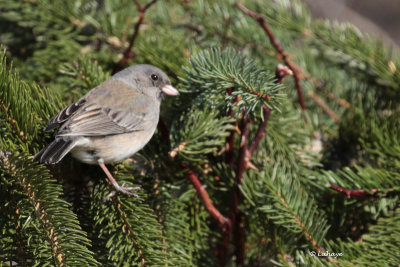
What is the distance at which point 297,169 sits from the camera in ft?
4.62

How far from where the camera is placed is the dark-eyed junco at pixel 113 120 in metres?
1.30

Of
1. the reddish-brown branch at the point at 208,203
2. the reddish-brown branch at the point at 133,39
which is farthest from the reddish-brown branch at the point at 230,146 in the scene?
the reddish-brown branch at the point at 133,39

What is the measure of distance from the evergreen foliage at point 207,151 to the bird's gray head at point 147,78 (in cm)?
4

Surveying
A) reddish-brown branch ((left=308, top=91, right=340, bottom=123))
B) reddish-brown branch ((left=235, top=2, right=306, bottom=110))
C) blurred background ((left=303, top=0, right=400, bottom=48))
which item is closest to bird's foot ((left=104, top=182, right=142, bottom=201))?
reddish-brown branch ((left=235, top=2, right=306, bottom=110))

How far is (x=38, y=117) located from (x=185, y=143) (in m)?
0.44

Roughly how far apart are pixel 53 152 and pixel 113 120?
1.59 ft

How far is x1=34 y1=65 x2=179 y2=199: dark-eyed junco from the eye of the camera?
1.30 meters

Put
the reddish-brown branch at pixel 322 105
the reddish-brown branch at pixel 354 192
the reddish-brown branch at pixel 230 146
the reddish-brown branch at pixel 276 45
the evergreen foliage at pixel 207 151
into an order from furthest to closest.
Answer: the reddish-brown branch at pixel 322 105 < the reddish-brown branch at pixel 276 45 < the reddish-brown branch at pixel 230 146 < the reddish-brown branch at pixel 354 192 < the evergreen foliage at pixel 207 151

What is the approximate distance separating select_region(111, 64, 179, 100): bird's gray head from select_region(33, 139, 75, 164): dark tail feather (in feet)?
1.39

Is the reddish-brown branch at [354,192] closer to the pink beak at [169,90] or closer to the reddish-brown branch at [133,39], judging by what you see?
the pink beak at [169,90]

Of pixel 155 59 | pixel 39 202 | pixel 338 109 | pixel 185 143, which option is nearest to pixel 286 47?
pixel 338 109

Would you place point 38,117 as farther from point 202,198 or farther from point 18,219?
point 202,198

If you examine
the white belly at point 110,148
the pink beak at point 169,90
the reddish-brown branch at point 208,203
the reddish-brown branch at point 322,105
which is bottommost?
the white belly at point 110,148

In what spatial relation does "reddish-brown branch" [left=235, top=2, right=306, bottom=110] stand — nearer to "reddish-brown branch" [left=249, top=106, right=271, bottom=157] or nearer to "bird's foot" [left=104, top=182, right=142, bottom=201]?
"reddish-brown branch" [left=249, top=106, right=271, bottom=157]
